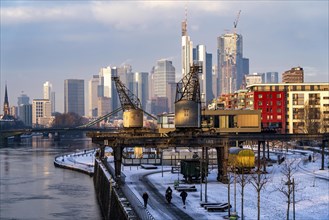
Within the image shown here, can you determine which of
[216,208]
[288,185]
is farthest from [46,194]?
[288,185]

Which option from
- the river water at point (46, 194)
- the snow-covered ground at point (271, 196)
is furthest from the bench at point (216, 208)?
the river water at point (46, 194)

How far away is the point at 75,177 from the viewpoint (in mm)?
116062

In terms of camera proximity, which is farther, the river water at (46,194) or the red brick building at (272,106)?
the red brick building at (272,106)

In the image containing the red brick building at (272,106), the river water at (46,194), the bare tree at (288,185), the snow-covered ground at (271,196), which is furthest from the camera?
the red brick building at (272,106)

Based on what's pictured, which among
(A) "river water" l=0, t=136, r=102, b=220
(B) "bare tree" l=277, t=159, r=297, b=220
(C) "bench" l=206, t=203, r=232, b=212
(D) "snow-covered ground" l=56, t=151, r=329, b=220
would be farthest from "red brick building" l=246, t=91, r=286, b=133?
(C) "bench" l=206, t=203, r=232, b=212

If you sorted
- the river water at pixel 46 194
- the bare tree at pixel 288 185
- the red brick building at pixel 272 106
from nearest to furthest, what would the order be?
the bare tree at pixel 288 185
the river water at pixel 46 194
the red brick building at pixel 272 106

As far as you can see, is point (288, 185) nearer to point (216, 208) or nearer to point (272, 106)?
point (216, 208)

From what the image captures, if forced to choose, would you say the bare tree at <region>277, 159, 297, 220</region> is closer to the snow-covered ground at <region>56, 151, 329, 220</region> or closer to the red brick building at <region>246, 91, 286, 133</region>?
the snow-covered ground at <region>56, 151, 329, 220</region>

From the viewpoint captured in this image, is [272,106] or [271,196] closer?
[271,196]

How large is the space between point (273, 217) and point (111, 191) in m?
20.7

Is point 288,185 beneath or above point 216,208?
above

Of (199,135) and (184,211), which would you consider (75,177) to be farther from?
(184,211)

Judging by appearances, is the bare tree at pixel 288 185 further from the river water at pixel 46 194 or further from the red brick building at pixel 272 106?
the red brick building at pixel 272 106

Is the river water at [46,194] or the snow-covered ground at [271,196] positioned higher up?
the snow-covered ground at [271,196]
